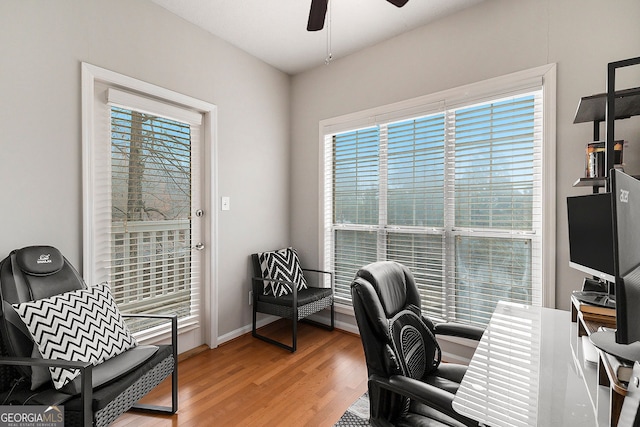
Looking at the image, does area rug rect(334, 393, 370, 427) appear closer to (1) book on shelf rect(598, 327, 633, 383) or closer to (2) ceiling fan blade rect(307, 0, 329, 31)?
(1) book on shelf rect(598, 327, 633, 383)

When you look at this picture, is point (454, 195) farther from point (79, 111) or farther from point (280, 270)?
point (79, 111)

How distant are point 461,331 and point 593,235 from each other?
730 mm

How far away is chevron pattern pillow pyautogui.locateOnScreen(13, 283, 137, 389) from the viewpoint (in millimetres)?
1398

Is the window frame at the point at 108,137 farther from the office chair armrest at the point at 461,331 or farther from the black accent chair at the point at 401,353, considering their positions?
the office chair armrest at the point at 461,331

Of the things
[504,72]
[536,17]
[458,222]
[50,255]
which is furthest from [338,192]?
[50,255]

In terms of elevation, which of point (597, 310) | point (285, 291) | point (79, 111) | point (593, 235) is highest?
point (79, 111)

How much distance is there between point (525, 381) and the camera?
1.04m

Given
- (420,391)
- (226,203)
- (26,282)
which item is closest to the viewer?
(420,391)

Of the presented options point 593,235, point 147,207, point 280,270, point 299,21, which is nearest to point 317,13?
point 299,21

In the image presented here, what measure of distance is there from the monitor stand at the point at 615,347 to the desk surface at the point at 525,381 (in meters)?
0.17

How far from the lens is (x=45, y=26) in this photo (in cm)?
186

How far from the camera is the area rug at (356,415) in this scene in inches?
71.5

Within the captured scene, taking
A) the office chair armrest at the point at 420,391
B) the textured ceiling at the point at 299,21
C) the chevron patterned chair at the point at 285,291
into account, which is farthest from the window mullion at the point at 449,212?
the office chair armrest at the point at 420,391

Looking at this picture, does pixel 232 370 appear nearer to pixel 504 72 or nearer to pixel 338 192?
pixel 338 192
